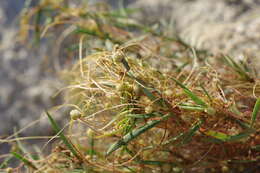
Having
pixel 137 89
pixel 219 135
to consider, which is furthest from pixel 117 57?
pixel 219 135

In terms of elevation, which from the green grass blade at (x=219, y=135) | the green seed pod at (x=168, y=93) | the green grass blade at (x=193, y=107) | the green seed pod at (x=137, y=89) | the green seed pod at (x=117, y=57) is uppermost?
the green seed pod at (x=117, y=57)

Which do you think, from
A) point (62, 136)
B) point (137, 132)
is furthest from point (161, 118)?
point (62, 136)

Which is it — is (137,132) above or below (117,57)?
below

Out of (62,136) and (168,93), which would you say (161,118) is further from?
(62,136)

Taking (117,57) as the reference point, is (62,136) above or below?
below

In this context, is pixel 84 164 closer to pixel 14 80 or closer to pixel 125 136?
pixel 125 136

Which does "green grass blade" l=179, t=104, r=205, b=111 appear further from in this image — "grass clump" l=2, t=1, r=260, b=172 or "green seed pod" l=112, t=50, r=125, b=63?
"green seed pod" l=112, t=50, r=125, b=63

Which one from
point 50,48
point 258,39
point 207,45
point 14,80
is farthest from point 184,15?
point 14,80

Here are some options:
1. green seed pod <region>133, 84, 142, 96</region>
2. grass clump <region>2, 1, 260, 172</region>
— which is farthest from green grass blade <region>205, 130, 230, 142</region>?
green seed pod <region>133, 84, 142, 96</region>

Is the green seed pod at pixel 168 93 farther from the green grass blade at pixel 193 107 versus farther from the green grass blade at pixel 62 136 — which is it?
the green grass blade at pixel 62 136

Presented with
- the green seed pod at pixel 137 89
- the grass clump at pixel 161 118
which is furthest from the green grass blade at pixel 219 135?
the green seed pod at pixel 137 89

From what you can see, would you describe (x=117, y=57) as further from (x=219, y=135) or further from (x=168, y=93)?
(x=219, y=135)
